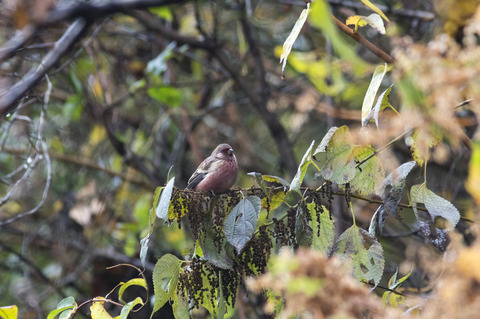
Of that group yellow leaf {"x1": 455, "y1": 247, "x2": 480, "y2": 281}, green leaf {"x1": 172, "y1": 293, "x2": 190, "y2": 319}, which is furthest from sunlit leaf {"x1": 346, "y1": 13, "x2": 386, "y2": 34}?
green leaf {"x1": 172, "y1": 293, "x2": 190, "y2": 319}

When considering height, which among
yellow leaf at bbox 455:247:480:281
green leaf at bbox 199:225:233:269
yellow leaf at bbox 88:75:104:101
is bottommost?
yellow leaf at bbox 88:75:104:101

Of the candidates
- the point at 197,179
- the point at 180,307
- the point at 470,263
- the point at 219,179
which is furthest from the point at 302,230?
the point at 197,179

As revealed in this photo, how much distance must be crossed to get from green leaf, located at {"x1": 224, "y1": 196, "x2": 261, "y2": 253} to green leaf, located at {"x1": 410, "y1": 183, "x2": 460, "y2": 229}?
2.16ft

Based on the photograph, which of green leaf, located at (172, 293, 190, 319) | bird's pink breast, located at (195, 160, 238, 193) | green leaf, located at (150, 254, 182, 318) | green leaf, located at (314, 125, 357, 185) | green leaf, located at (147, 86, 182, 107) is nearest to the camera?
green leaf, located at (314, 125, 357, 185)

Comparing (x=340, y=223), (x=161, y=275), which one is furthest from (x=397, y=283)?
(x=340, y=223)

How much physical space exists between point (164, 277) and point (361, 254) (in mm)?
848

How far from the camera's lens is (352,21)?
2.36 meters

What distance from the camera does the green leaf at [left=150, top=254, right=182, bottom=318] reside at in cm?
237

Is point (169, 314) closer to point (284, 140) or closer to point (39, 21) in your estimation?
point (284, 140)

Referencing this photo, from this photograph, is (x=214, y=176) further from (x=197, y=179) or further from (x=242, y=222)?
(x=242, y=222)

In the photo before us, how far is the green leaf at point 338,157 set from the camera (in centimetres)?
227

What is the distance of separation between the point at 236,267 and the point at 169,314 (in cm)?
336

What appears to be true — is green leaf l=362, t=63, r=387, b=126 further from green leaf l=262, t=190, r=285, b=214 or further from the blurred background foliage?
the blurred background foliage

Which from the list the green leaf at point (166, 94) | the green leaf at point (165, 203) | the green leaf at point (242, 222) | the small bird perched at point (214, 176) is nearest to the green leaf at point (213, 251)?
the green leaf at point (242, 222)
